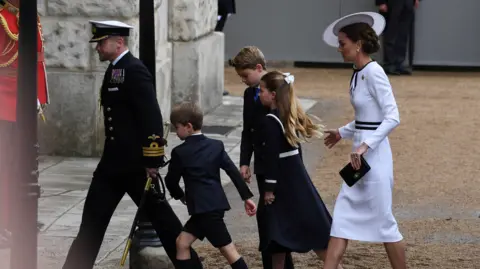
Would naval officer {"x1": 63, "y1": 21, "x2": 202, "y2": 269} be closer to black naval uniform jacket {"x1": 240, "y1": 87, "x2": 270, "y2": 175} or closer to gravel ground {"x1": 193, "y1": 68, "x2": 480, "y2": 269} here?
black naval uniform jacket {"x1": 240, "y1": 87, "x2": 270, "y2": 175}

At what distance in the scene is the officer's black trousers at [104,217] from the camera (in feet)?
22.0

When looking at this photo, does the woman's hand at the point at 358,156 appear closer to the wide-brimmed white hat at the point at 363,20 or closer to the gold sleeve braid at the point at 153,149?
the wide-brimmed white hat at the point at 363,20

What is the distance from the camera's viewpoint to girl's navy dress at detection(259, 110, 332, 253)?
257 inches

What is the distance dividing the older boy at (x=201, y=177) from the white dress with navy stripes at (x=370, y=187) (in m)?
0.56

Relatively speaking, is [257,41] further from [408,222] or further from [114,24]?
[114,24]

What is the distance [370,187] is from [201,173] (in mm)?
935

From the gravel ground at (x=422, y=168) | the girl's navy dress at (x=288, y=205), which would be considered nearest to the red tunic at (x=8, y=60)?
the gravel ground at (x=422, y=168)

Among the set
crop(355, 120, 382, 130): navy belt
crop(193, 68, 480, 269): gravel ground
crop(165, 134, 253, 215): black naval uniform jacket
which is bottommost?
crop(193, 68, 480, 269): gravel ground

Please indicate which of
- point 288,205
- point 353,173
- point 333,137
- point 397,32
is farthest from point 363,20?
point 397,32

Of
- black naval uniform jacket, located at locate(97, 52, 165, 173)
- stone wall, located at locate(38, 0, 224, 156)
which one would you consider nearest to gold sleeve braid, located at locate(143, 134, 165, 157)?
black naval uniform jacket, located at locate(97, 52, 165, 173)

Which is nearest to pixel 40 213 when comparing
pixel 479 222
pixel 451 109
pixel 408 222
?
pixel 408 222

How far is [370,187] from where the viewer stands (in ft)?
21.3

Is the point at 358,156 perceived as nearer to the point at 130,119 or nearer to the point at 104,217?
the point at 130,119

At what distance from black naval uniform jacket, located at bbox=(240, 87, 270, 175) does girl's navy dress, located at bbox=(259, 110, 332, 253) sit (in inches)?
3.1
